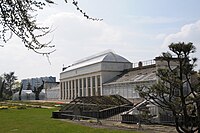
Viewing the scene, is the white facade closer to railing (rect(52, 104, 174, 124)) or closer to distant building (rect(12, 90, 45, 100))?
railing (rect(52, 104, 174, 124))

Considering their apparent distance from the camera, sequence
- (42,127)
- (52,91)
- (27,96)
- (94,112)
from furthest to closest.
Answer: (27,96) < (52,91) < (94,112) < (42,127)

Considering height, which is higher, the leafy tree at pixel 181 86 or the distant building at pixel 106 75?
the distant building at pixel 106 75

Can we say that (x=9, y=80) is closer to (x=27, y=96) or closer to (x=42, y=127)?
(x=27, y=96)

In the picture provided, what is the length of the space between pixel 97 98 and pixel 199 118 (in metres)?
19.5

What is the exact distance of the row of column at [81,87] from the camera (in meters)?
62.0

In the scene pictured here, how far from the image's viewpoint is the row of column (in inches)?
2440

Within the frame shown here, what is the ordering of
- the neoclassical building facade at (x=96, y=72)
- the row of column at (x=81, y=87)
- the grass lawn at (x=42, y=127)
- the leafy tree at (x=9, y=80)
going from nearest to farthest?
the grass lawn at (x=42, y=127) → the neoclassical building facade at (x=96, y=72) → the row of column at (x=81, y=87) → the leafy tree at (x=9, y=80)

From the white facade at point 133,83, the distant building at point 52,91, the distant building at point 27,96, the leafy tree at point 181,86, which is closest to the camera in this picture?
the leafy tree at point 181,86

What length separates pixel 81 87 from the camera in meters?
70.8

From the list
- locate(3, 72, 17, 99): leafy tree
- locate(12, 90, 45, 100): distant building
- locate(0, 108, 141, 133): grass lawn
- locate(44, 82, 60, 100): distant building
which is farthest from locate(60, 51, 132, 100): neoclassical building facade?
locate(3, 72, 17, 99): leafy tree

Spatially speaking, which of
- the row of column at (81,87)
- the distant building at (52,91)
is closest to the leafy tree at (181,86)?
the row of column at (81,87)

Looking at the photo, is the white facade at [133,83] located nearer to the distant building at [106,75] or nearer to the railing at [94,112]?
the distant building at [106,75]

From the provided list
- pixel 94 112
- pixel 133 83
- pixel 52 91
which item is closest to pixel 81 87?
pixel 52 91

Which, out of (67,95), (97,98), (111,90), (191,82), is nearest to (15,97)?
(67,95)
